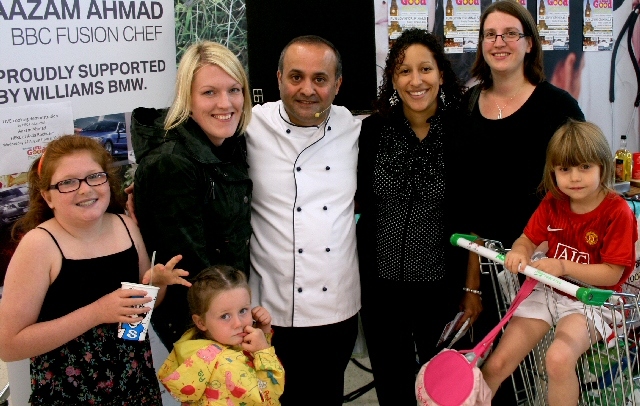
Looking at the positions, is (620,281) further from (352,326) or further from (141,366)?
(141,366)

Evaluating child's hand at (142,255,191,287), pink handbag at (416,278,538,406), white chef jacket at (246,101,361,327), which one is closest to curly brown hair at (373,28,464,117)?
white chef jacket at (246,101,361,327)

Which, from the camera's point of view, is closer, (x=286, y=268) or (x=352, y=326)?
(x=286, y=268)

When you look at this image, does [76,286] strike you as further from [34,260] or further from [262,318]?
[262,318]

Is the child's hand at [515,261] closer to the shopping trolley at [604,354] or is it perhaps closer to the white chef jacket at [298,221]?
the shopping trolley at [604,354]

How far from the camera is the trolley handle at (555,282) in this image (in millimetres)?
1646

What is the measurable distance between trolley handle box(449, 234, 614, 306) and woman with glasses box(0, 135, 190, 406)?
3.02ft

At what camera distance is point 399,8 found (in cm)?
380

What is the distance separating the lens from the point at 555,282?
1.72 metres

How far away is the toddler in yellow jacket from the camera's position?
173 centimetres

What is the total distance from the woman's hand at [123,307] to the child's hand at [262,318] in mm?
394

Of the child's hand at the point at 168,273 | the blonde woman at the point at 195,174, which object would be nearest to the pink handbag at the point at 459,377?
the blonde woman at the point at 195,174

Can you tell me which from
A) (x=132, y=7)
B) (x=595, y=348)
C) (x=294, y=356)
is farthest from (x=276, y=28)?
(x=595, y=348)

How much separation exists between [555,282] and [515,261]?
0.17m

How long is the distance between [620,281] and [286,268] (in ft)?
3.58
